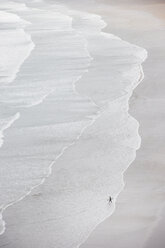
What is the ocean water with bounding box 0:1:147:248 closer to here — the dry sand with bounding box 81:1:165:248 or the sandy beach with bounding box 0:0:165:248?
the sandy beach with bounding box 0:0:165:248

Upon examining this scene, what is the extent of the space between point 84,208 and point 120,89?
5501mm

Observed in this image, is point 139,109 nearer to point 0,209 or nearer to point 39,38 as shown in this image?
point 0,209

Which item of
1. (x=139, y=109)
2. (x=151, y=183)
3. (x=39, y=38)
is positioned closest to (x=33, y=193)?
(x=151, y=183)

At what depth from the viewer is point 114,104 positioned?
36.1ft

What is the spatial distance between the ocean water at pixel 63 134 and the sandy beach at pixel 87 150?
1cm

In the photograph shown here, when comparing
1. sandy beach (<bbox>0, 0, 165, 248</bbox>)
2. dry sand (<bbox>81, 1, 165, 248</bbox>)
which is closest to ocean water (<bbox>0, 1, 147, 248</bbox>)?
sandy beach (<bbox>0, 0, 165, 248</bbox>)

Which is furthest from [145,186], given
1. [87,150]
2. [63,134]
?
[63,134]

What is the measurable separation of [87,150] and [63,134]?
0.77 m

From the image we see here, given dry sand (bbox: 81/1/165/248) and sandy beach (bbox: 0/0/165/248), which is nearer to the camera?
dry sand (bbox: 81/1/165/248)

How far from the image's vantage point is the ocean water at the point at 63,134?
662 centimetres

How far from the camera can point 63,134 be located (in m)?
9.28

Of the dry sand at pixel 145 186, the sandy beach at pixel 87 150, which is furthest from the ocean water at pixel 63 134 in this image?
the dry sand at pixel 145 186

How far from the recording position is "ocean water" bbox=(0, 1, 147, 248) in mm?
6625

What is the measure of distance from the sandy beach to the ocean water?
0.03 feet
